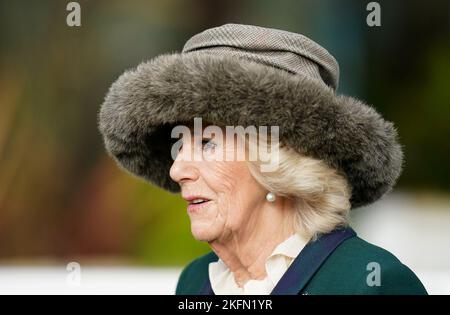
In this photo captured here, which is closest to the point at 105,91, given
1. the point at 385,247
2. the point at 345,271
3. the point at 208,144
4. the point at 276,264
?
the point at 385,247

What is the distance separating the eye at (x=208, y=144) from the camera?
2799 millimetres

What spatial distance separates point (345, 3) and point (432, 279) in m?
2.40

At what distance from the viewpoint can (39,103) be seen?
6.04m

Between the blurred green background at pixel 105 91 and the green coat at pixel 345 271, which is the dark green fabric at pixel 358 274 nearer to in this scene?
the green coat at pixel 345 271

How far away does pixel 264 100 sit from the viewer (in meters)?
2.56

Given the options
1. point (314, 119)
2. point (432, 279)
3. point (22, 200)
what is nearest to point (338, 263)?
point (314, 119)

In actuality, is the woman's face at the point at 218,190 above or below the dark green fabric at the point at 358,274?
above

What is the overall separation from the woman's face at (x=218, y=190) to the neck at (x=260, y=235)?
26mm

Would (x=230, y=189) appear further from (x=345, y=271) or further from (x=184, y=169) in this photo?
(x=345, y=271)

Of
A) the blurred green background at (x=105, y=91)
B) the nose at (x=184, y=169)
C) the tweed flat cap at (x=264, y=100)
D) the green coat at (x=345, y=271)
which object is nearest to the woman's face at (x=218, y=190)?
the nose at (x=184, y=169)

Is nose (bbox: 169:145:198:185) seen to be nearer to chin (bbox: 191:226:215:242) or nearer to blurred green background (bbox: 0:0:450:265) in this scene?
chin (bbox: 191:226:215:242)

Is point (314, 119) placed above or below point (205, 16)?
below

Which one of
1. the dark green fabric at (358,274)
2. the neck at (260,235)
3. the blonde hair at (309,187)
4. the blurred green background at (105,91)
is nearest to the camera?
the dark green fabric at (358,274)
